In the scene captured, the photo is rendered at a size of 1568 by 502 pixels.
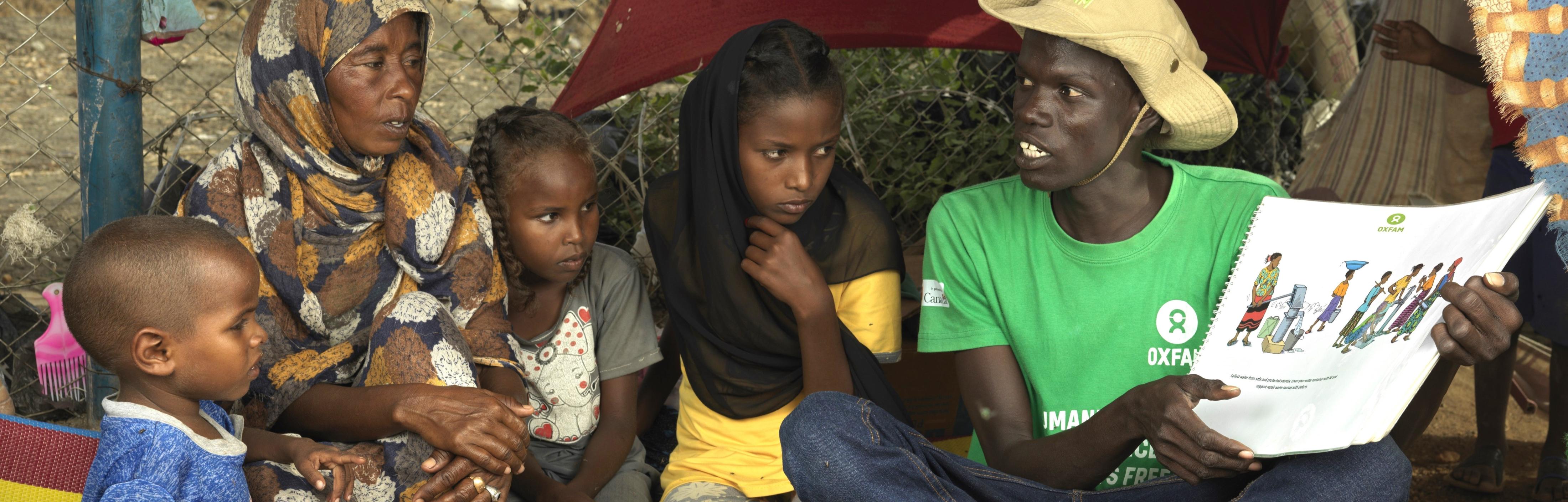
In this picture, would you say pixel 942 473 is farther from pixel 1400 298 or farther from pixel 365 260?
pixel 365 260

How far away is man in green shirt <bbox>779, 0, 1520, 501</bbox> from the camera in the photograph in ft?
6.33

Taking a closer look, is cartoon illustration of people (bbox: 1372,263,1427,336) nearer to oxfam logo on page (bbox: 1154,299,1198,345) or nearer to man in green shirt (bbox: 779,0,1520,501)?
man in green shirt (bbox: 779,0,1520,501)

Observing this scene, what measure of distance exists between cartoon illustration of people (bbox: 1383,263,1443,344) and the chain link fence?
75.0 inches

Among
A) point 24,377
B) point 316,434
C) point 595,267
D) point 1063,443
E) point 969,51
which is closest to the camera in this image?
point 1063,443

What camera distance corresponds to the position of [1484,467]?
331cm

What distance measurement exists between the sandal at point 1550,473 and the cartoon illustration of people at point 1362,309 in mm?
1904

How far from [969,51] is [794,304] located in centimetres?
258

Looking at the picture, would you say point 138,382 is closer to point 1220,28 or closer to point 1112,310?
point 1112,310

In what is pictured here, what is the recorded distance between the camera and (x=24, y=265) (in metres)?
3.64

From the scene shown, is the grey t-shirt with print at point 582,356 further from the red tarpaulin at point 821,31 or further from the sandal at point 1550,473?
the sandal at point 1550,473

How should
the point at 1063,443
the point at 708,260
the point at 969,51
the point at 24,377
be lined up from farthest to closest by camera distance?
the point at 969,51, the point at 24,377, the point at 708,260, the point at 1063,443

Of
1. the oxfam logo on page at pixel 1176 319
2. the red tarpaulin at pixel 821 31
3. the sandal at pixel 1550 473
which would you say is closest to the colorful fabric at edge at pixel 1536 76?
the oxfam logo on page at pixel 1176 319

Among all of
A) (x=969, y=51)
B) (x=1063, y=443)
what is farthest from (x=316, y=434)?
(x=969, y=51)

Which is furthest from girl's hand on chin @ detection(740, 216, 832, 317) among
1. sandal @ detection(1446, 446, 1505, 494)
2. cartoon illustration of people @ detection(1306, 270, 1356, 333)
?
sandal @ detection(1446, 446, 1505, 494)
